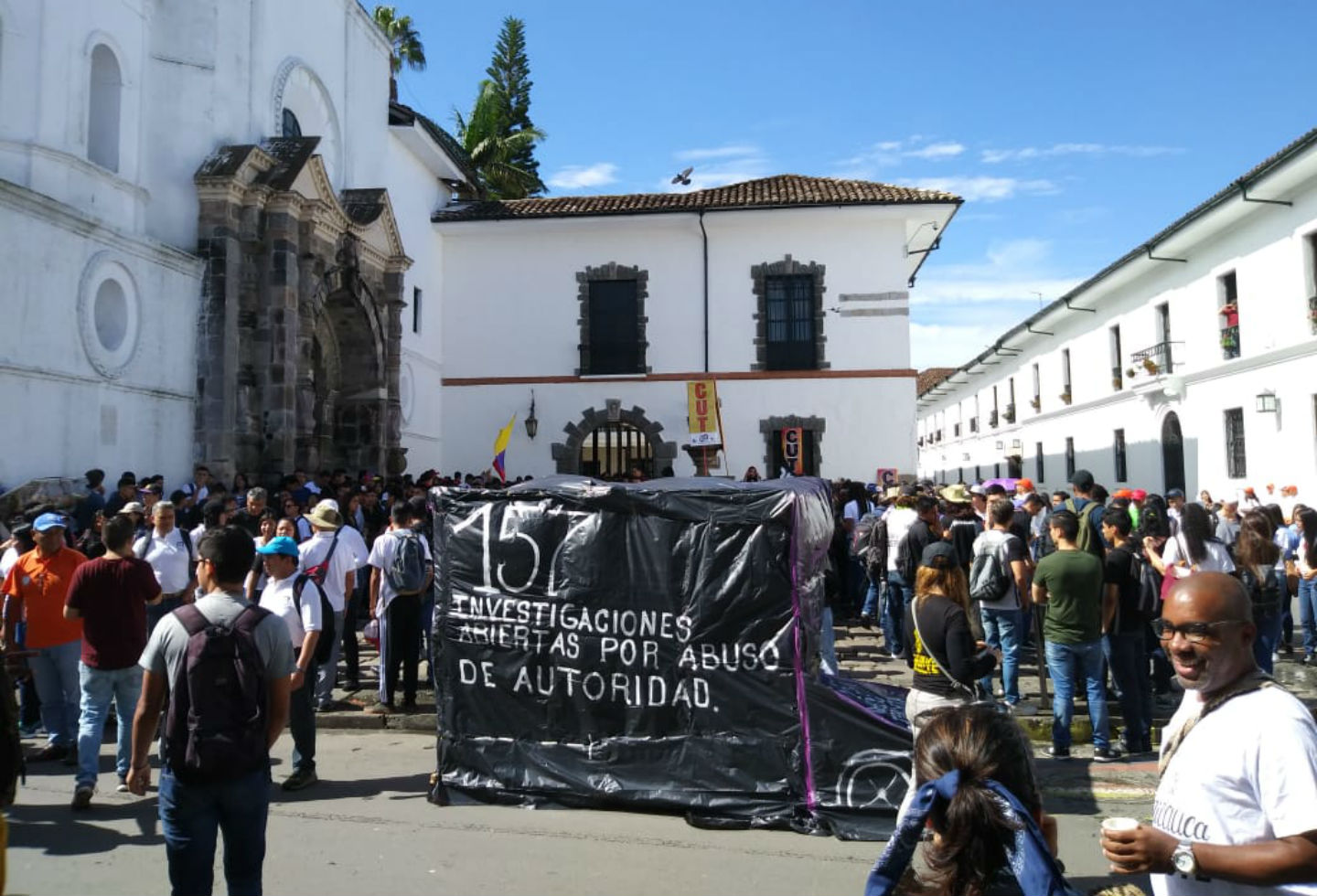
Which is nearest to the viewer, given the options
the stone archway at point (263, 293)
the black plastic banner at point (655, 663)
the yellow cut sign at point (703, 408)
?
the black plastic banner at point (655, 663)

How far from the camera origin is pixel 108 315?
12.0 metres

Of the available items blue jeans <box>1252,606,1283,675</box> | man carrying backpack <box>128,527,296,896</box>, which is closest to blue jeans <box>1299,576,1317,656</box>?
blue jeans <box>1252,606,1283,675</box>

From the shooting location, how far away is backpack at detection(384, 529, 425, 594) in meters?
7.62

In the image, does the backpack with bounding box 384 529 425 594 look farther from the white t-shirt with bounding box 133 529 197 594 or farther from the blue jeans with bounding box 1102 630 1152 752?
the blue jeans with bounding box 1102 630 1152 752

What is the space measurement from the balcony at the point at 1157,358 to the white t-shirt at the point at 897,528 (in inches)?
595

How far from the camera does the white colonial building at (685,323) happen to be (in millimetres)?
21594

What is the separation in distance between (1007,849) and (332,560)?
21.4 ft

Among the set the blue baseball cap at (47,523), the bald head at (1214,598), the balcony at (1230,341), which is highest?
the balcony at (1230,341)

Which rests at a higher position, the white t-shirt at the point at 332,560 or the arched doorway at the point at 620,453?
the arched doorway at the point at 620,453

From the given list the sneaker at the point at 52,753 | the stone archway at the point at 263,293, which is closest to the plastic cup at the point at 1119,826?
the sneaker at the point at 52,753

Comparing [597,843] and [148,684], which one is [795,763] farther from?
[148,684]

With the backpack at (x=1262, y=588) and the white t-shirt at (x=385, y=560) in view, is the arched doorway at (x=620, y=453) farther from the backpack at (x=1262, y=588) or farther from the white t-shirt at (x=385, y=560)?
the backpack at (x=1262, y=588)

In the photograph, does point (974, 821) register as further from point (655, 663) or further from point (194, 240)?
point (194, 240)

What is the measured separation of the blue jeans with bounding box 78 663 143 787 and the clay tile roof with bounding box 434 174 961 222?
17.6 meters
